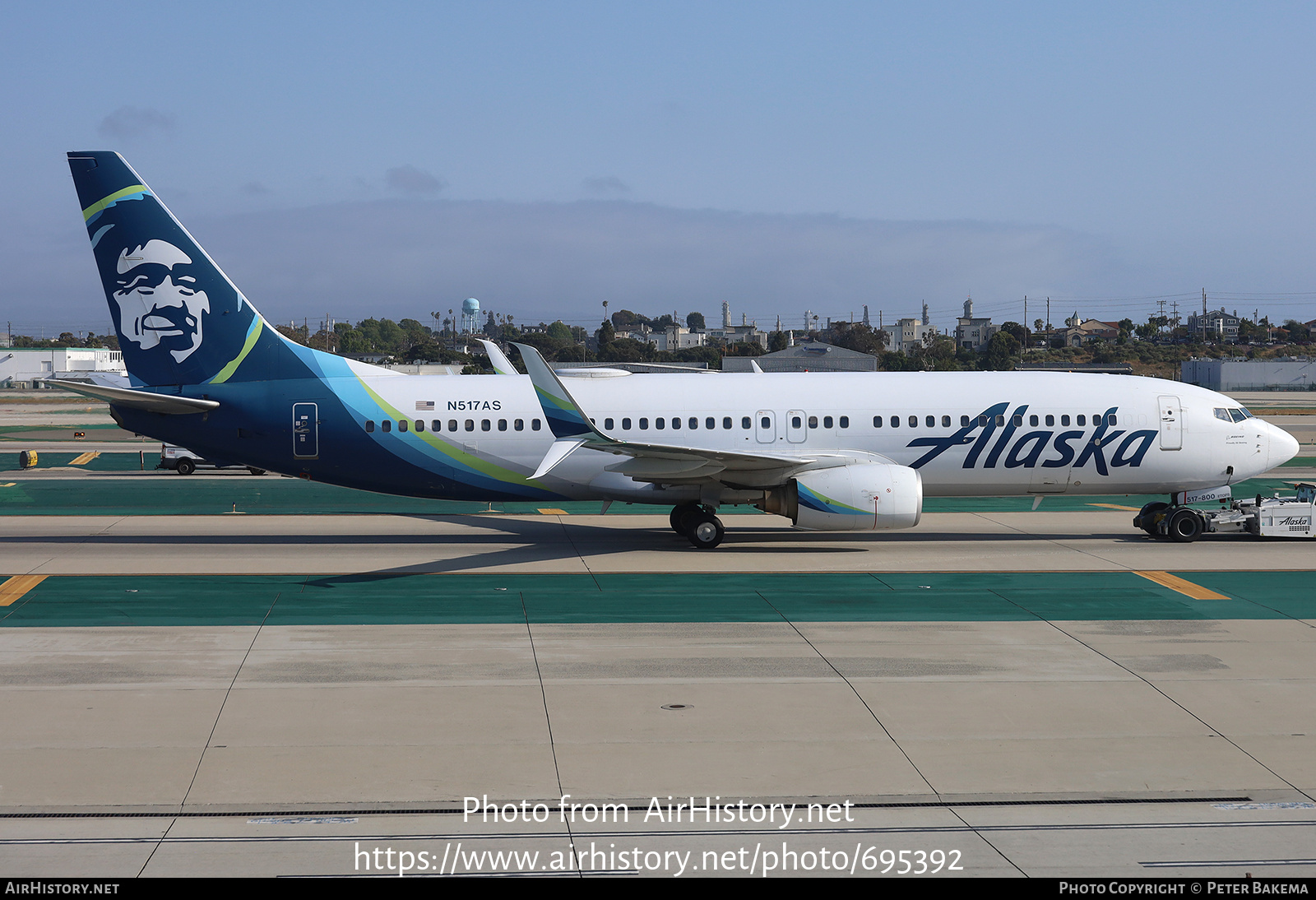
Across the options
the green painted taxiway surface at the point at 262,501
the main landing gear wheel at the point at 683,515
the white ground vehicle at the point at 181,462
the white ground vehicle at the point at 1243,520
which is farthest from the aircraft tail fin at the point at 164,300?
the white ground vehicle at the point at 1243,520

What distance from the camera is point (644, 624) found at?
17484mm

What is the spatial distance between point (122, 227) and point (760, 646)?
17.7 m

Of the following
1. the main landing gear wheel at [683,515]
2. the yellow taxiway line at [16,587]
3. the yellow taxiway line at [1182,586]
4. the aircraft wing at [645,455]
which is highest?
the aircraft wing at [645,455]

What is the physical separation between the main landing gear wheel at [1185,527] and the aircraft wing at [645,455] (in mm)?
8186

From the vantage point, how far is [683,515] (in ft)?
83.8

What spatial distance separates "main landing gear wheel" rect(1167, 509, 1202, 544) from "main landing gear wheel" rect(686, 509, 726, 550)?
10.8 meters

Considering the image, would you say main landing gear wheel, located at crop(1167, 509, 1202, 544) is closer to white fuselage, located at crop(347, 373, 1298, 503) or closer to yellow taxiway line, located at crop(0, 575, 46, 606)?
white fuselage, located at crop(347, 373, 1298, 503)

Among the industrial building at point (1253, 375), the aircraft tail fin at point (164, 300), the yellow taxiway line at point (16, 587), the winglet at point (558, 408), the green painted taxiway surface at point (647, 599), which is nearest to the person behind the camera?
the green painted taxiway surface at point (647, 599)

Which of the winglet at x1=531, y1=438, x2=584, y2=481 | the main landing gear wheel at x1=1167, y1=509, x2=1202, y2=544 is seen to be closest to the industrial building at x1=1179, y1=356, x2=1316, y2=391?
the main landing gear wheel at x1=1167, y1=509, x2=1202, y2=544

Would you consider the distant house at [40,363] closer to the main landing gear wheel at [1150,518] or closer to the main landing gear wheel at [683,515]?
the main landing gear wheel at [683,515]

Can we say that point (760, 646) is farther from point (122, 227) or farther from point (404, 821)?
point (122, 227)

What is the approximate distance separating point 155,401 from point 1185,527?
78.4 feet

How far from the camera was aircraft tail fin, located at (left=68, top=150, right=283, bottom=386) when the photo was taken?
24.2 metres

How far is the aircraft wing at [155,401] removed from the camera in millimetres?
23453
